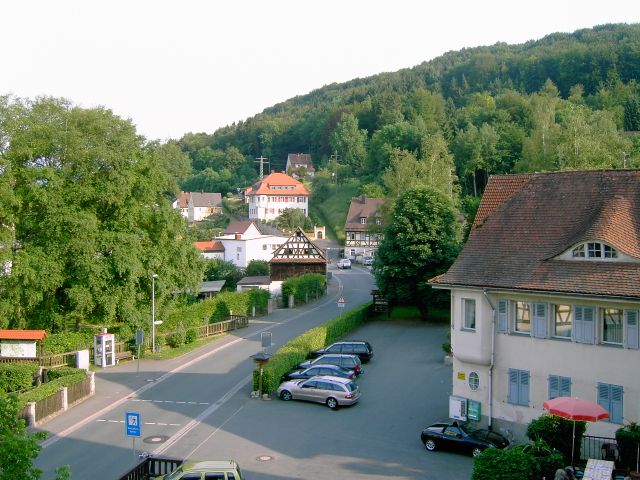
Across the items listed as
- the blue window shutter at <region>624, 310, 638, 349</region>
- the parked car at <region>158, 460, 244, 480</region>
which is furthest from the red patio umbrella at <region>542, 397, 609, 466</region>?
the parked car at <region>158, 460, 244, 480</region>

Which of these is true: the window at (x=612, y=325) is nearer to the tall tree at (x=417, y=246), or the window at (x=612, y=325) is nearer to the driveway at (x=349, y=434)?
the driveway at (x=349, y=434)

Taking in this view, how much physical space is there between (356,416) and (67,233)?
20.6 metres

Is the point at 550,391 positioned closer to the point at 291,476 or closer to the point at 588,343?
the point at 588,343

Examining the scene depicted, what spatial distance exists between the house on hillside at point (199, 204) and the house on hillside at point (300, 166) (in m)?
24.9

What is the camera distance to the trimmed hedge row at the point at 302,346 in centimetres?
3138

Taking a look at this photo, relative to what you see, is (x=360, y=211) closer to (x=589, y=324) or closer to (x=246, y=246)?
(x=246, y=246)

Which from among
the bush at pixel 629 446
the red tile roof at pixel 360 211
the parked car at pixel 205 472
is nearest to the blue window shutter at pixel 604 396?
the bush at pixel 629 446

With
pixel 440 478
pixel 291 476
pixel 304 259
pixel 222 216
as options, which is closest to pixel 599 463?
pixel 440 478

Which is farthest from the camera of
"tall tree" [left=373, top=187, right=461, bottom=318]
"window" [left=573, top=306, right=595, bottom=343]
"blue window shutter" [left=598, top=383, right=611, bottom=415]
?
"tall tree" [left=373, top=187, right=461, bottom=318]

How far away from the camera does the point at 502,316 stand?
2453 centimetres

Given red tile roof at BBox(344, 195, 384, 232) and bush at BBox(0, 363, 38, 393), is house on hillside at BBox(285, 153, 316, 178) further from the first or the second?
bush at BBox(0, 363, 38, 393)

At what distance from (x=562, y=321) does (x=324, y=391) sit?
11035mm

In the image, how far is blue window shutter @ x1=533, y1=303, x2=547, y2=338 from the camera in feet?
76.5

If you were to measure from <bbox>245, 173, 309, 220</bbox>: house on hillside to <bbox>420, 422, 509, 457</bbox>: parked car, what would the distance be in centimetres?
9983
